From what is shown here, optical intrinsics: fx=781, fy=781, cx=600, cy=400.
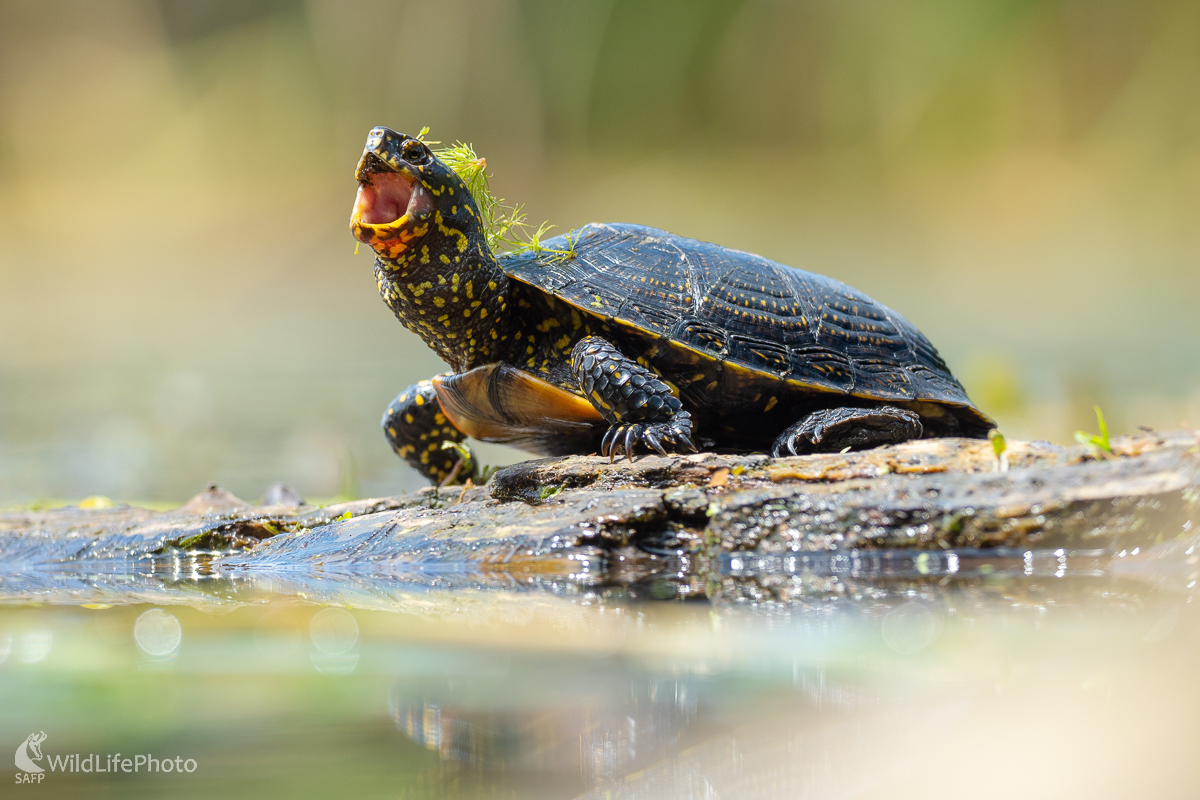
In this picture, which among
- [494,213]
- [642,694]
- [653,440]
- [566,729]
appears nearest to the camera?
[566,729]

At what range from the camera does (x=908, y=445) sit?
2.26 meters

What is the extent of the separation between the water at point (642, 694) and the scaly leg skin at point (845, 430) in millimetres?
936

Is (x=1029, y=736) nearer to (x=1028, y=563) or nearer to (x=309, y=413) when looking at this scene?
(x=1028, y=563)

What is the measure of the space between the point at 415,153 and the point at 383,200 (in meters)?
0.19

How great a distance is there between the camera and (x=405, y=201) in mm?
2580

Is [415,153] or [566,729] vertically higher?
[415,153]

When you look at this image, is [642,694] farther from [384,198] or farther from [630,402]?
[384,198]

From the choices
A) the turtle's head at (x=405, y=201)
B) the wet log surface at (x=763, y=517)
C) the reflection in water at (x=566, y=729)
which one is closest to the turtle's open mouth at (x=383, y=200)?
Result: the turtle's head at (x=405, y=201)

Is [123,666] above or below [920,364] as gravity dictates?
below

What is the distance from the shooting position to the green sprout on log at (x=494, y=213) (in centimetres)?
285

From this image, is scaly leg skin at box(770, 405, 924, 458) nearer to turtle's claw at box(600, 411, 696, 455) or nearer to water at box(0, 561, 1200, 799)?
turtle's claw at box(600, 411, 696, 455)

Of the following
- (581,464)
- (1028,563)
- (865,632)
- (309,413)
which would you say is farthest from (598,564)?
(309,413)

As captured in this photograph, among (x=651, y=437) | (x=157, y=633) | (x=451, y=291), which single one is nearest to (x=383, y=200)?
(x=451, y=291)

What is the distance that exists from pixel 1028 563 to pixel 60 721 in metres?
1.83
